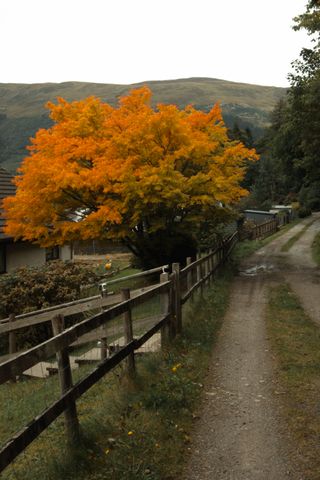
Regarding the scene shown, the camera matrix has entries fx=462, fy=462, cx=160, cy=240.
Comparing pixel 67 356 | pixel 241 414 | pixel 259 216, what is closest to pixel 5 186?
pixel 241 414

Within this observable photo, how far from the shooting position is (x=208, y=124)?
21016 mm

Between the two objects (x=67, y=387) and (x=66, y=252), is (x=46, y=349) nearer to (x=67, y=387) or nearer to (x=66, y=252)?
(x=67, y=387)

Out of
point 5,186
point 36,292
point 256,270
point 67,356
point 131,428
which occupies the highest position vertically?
point 5,186

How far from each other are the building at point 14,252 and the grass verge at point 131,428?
45.0ft

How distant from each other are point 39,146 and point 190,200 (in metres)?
6.81

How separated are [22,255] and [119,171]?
8.56 meters

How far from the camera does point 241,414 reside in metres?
6.73

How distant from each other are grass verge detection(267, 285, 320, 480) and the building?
43.0 feet

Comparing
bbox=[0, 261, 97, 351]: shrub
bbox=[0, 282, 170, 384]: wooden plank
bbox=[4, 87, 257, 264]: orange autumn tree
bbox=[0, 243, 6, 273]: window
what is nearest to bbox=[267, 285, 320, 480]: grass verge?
bbox=[0, 282, 170, 384]: wooden plank

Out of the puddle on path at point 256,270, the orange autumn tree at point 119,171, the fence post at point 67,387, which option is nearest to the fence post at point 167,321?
the fence post at point 67,387

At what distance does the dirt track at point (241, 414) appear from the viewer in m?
5.21

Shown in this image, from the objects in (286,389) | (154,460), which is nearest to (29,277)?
(286,389)

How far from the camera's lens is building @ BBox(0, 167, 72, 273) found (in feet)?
72.2

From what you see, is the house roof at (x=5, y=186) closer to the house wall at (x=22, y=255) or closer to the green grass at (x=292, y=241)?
the house wall at (x=22, y=255)
